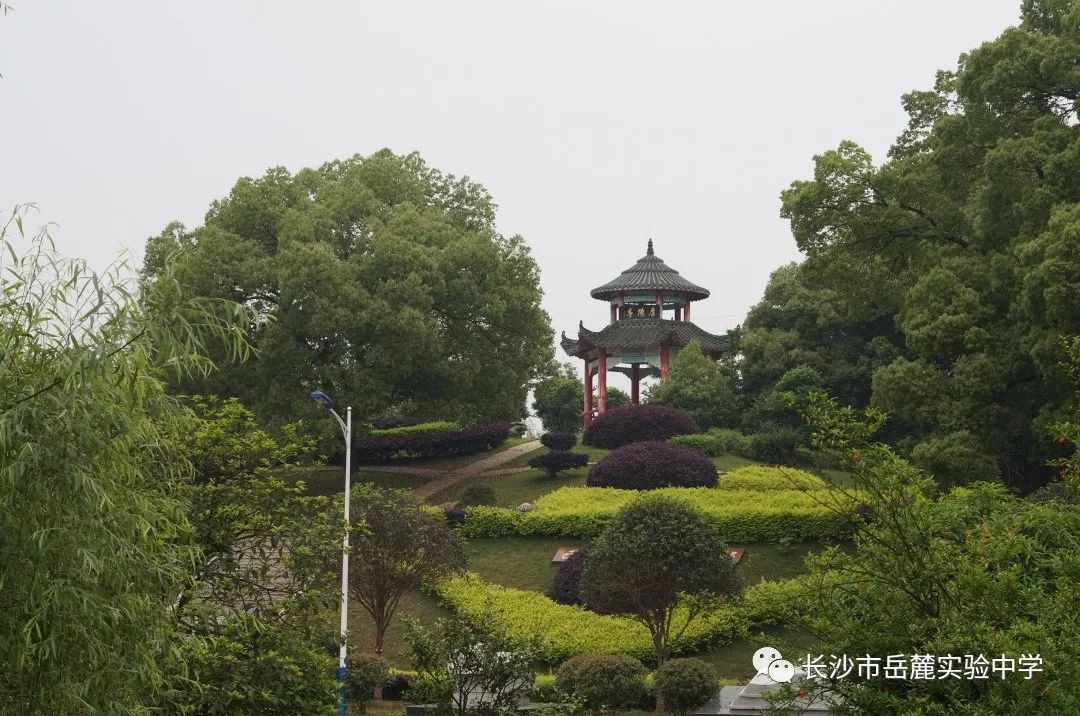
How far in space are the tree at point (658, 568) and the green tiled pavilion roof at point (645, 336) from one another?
21854 mm

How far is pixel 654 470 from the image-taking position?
92.8 feet

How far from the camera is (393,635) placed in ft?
71.9

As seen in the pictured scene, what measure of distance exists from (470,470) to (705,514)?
33.7ft

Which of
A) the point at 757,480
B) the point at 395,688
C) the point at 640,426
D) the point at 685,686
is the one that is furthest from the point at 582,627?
the point at 640,426

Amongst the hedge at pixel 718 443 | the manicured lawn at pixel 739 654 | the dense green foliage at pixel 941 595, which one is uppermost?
the hedge at pixel 718 443

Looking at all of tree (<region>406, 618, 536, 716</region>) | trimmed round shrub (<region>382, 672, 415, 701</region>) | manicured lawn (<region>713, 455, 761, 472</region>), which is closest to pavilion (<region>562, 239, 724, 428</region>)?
manicured lawn (<region>713, 455, 761, 472</region>)

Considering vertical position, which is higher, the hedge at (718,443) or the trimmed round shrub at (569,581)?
the hedge at (718,443)

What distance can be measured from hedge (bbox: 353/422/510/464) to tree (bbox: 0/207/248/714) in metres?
27.7

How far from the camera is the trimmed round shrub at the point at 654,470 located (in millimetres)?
28031

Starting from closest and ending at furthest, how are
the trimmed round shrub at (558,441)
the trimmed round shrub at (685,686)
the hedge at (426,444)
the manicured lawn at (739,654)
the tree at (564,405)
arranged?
the trimmed round shrub at (685,686) < the manicured lawn at (739,654) < the trimmed round shrub at (558,441) < the hedge at (426,444) < the tree at (564,405)

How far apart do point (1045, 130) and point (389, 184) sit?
1775cm

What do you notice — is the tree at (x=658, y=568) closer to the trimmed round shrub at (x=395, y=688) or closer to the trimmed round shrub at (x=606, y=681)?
the trimmed round shrub at (x=606, y=681)

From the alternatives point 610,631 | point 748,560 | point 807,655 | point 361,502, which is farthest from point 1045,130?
point 807,655

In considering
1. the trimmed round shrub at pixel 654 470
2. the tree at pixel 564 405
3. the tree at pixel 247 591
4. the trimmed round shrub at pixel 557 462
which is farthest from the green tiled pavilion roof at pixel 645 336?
the tree at pixel 247 591
